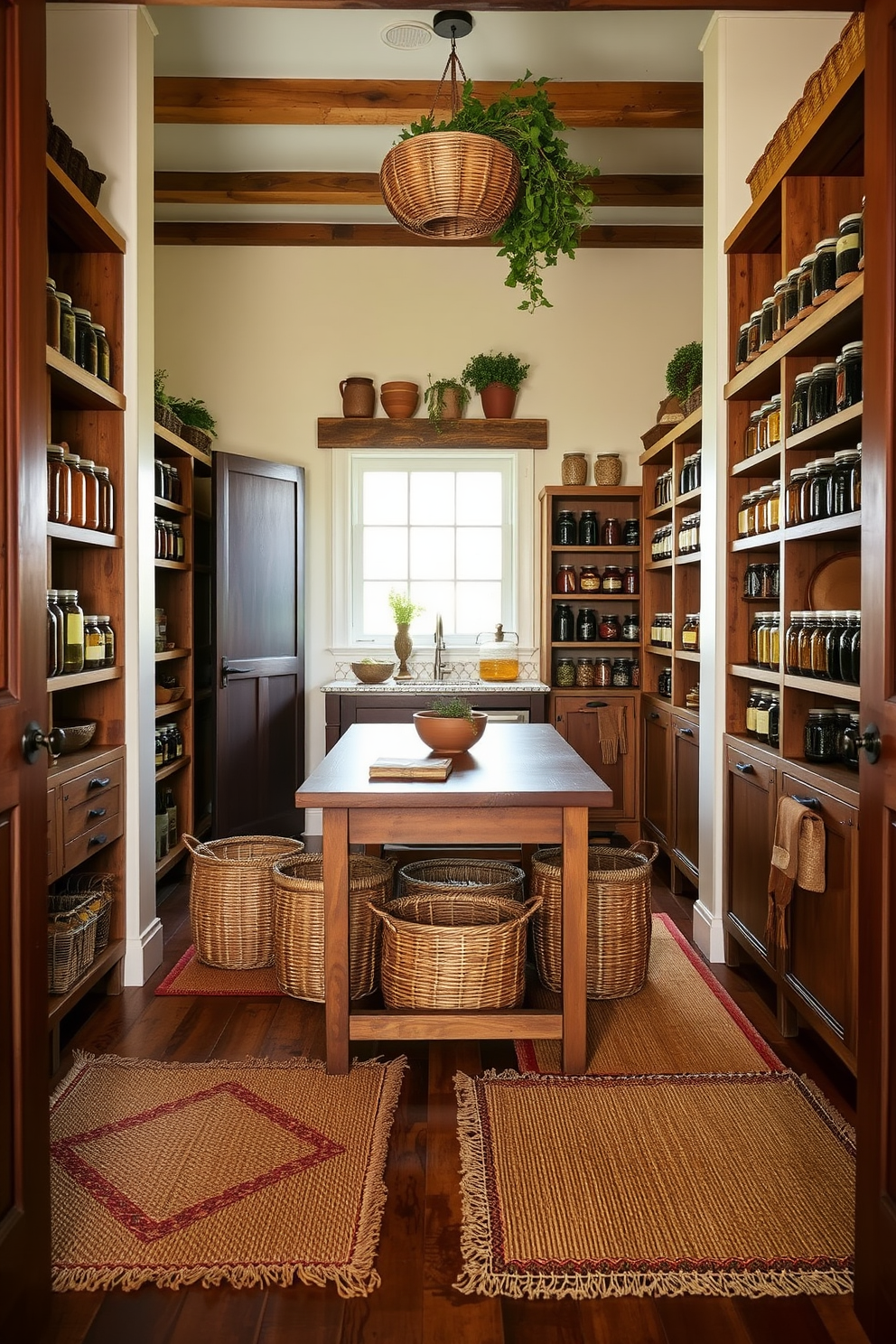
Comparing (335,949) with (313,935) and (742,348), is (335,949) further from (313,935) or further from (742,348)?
(742,348)

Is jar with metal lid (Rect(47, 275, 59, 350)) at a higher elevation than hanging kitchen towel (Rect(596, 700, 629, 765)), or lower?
higher

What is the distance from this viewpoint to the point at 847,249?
2643 millimetres

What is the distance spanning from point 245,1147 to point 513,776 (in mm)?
1174

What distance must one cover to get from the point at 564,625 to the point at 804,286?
10.1 feet

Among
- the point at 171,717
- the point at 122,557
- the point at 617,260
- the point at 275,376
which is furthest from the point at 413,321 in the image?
the point at 122,557

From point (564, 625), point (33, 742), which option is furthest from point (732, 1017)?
point (564, 625)

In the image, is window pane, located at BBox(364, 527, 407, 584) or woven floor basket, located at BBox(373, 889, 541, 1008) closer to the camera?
woven floor basket, located at BBox(373, 889, 541, 1008)

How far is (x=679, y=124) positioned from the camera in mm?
4543

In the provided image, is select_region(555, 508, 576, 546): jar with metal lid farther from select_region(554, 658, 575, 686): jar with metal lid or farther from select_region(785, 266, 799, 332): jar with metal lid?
select_region(785, 266, 799, 332): jar with metal lid

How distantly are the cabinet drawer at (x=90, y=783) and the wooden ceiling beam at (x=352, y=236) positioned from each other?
379 centimetres

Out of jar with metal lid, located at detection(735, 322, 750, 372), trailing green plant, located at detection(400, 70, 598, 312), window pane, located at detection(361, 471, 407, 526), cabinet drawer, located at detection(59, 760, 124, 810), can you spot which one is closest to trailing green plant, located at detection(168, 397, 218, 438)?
window pane, located at detection(361, 471, 407, 526)

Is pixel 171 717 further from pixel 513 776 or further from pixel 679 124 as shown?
pixel 679 124

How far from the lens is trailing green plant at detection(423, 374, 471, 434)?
19.3ft

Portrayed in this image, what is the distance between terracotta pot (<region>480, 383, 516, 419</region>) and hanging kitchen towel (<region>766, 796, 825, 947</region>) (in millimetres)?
3588
